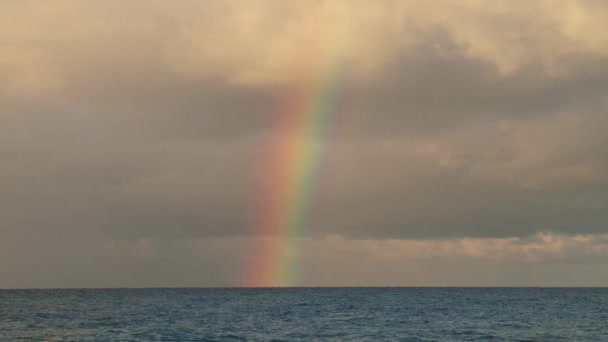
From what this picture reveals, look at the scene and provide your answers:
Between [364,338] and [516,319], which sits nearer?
[364,338]

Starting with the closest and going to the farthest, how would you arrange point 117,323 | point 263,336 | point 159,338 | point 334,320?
point 159,338, point 263,336, point 117,323, point 334,320

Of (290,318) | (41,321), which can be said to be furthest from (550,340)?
(41,321)

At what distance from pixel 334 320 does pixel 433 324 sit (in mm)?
14059

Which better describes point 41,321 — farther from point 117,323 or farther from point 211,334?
point 211,334

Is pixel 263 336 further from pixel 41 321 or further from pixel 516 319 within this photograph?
pixel 516 319

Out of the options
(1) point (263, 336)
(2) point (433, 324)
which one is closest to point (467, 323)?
(2) point (433, 324)

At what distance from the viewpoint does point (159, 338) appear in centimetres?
6738

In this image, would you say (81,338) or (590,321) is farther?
(590,321)

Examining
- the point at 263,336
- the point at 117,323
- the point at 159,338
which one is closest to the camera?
the point at 159,338

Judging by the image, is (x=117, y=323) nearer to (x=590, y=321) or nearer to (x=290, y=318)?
(x=290, y=318)

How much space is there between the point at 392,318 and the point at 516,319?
58.0 feet

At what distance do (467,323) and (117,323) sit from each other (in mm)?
44411

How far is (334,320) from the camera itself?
316 ft

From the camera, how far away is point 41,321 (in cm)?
9312
